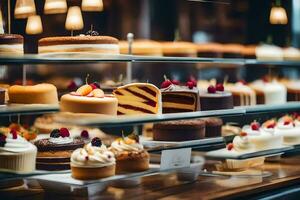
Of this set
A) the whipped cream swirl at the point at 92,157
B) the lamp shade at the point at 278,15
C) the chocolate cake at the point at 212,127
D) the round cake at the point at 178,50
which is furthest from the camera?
the lamp shade at the point at 278,15

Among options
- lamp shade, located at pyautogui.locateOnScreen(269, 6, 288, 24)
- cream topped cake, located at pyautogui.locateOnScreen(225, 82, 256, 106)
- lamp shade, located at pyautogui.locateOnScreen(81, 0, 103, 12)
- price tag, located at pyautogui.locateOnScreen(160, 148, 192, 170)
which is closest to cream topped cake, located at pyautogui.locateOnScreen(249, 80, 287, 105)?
cream topped cake, located at pyautogui.locateOnScreen(225, 82, 256, 106)

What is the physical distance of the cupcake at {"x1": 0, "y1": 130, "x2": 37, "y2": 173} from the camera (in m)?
3.38

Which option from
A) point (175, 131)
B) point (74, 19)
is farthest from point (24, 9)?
point (175, 131)

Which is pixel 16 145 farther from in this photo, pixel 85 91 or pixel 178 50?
pixel 178 50

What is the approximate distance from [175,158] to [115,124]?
0.74m

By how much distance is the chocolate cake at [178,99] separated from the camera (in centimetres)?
421

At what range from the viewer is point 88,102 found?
11.8ft

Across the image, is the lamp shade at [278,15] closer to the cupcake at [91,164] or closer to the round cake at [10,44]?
the cupcake at [91,164]

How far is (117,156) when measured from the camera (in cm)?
381

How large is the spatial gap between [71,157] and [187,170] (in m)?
0.91

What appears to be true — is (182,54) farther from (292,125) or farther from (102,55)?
(102,55)

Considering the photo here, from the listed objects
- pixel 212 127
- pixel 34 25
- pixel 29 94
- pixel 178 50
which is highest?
pixel 34 25

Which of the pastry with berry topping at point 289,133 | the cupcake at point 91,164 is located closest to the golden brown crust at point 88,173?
the cupcake at point 91,164

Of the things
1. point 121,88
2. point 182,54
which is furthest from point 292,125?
point 121,88
